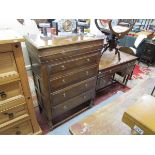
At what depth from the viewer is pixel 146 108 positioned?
0.88m

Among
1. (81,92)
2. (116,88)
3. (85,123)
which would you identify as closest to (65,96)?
(81,92)

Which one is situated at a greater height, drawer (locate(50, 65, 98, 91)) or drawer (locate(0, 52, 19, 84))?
drawer (locate(0, 52, 19, 84))

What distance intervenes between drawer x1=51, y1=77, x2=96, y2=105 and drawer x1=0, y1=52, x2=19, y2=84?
1.81ft

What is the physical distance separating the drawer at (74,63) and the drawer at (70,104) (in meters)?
0.52

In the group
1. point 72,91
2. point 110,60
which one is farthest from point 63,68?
point 110,60

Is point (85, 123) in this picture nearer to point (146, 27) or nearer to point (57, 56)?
point (57, 56)

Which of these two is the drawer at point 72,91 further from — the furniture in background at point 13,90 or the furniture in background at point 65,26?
the furniture in background at point 65,26

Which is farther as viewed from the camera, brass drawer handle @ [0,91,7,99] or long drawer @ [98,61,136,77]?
long drawer @ [98,61,136,77]

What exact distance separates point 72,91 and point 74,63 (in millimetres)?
422

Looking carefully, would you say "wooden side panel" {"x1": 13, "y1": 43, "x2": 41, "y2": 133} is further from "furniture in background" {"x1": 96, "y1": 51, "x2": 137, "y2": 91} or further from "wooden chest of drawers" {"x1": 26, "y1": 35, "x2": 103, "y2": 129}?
"furniture in background" {"x1": 96, "y1": 51, "x2": 137, "y2": 91}

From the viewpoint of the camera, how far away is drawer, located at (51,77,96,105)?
1.59m

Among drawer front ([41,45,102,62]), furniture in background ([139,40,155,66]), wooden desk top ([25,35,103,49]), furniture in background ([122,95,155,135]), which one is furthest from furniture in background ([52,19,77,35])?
furniture in background ([139,40,155,66])

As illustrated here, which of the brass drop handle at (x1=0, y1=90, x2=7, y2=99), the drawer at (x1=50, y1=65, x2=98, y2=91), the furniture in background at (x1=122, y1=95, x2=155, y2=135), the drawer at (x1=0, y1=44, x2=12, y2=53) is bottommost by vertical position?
the drawer at (x1=50, y1=65, x2=98, y2=91)
